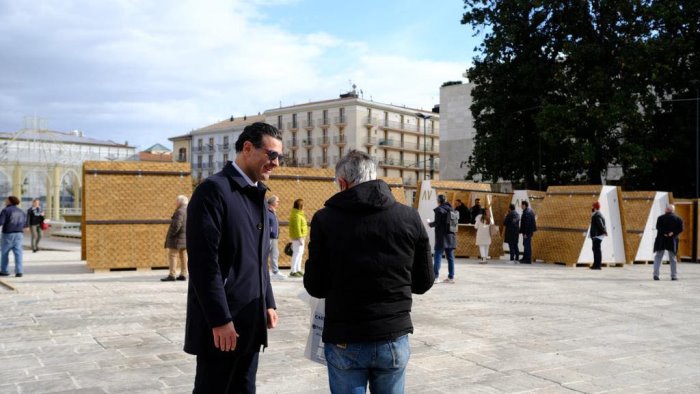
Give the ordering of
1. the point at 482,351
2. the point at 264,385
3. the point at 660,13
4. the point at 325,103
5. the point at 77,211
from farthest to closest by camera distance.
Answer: the point at 325,103
the point at 77,211
the point at 660,13
the point at 482,351
the point at 264,385

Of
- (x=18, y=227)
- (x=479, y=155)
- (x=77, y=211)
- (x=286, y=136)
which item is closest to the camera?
(x=18, y=227)

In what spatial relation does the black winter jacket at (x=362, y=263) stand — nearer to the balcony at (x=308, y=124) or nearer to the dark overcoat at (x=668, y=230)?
the dark overcoat at (x=668, y=230)

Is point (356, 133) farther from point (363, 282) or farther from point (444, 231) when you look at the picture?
point (363, 282)

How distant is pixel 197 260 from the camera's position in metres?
2.89

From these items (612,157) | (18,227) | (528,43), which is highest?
(528,43)

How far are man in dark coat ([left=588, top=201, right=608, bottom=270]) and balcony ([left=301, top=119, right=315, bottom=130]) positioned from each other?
81.8 meters

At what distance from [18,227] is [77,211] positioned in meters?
33.2

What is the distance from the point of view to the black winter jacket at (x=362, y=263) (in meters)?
2.82

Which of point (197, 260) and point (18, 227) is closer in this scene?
point (197, 260)

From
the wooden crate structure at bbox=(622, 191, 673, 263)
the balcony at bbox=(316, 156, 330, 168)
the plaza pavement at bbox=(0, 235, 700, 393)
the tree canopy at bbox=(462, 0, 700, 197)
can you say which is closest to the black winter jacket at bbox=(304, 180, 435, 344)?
the plaza pavement at bbox=(0, 235, 700, 393)

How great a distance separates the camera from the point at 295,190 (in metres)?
15.7

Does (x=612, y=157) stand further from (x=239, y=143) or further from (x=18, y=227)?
(x=239, y=143)

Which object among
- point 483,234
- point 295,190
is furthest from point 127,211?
point 483,234

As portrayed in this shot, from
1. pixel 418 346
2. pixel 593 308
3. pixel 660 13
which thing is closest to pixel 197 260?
pixel 418 346
